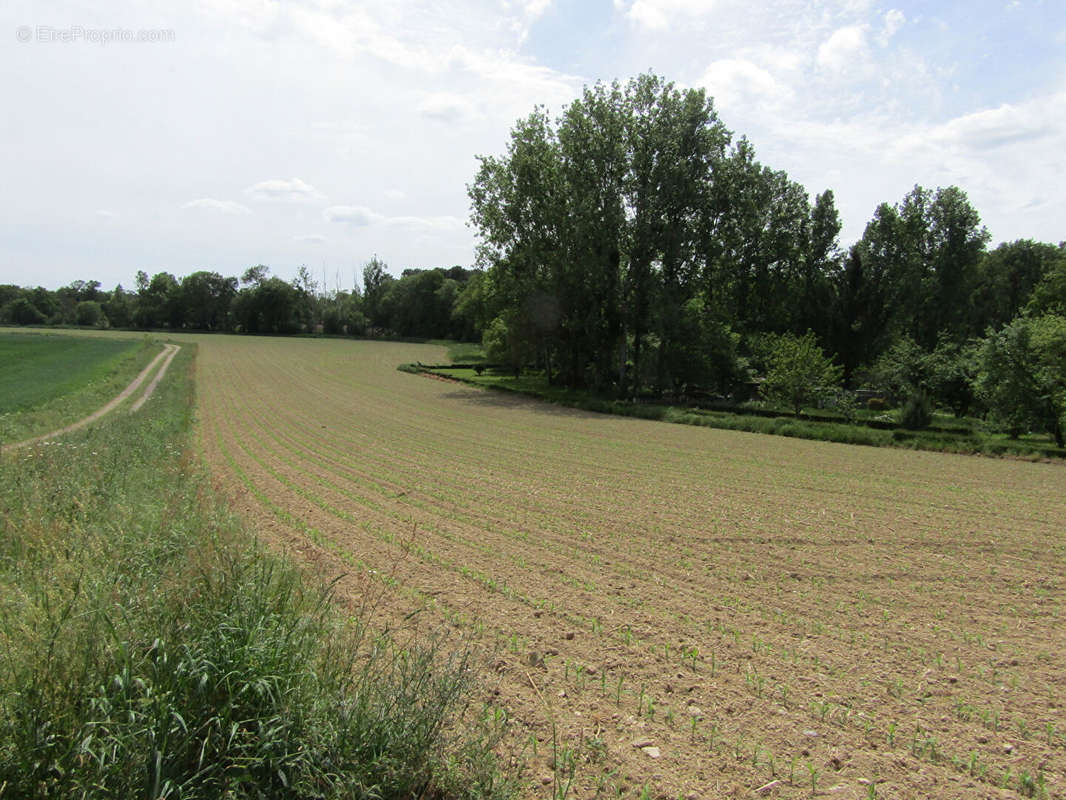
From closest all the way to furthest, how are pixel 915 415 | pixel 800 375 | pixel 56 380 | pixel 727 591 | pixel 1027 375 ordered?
pixel 727 591, pixel 1027 375, pixel 915 415, pixel 800 375, pixel 56 380

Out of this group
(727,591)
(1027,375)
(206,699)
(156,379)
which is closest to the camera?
(206,699)

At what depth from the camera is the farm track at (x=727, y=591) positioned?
4.94m

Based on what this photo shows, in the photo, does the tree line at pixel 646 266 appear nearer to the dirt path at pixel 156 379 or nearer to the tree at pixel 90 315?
the dirt path at pixel 156 379

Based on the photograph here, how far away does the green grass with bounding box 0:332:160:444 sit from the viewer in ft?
69.0

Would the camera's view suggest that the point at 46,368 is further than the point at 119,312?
No

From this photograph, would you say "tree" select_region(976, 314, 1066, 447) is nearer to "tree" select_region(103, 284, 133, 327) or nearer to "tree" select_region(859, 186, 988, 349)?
"tree" select_region(859, 186, 988, 349)

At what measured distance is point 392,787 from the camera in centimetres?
381

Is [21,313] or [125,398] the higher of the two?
[21,313]

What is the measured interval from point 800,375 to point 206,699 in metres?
30.2

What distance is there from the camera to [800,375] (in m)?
29.8

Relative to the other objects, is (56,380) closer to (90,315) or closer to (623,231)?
(623,231)

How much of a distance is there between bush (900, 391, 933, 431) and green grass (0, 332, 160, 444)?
30.8 meters

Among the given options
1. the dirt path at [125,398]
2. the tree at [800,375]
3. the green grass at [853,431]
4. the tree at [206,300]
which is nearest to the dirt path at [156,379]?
the dirt path at [125,398]

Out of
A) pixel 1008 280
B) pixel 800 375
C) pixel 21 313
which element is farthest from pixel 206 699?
pixel 21 313
